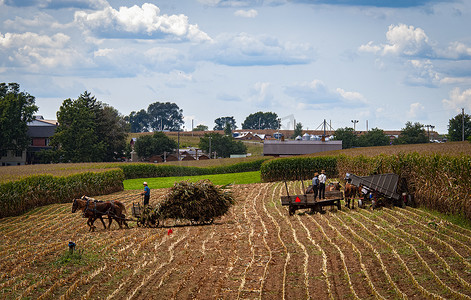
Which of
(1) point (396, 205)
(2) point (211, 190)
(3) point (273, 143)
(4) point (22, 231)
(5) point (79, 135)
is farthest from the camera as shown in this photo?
(5) point (79, 135)

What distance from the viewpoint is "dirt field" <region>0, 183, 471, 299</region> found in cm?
1362

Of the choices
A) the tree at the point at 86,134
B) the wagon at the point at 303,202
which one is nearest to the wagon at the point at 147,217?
the wagon at the point at 303,202

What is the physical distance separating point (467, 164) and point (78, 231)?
1795 cm

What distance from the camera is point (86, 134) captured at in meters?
90.5

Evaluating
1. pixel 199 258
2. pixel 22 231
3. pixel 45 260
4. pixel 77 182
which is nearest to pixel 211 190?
pixel 199 258

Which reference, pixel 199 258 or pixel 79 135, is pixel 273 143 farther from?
pixel 199 258

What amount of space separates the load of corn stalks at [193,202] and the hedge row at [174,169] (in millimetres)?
44689

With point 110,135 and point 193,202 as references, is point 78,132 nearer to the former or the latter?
point 110,135

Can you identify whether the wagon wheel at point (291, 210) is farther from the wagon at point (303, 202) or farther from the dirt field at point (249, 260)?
the dirt field at point (249, 260)

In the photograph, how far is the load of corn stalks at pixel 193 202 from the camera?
73.2ft

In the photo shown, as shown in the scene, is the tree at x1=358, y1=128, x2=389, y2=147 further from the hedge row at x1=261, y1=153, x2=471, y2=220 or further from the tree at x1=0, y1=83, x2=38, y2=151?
the hedge row at x1=261, y1=153, x2=471, y2=220

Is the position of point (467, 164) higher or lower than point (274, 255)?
higher

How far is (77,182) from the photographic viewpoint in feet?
137

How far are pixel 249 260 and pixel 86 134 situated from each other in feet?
257
